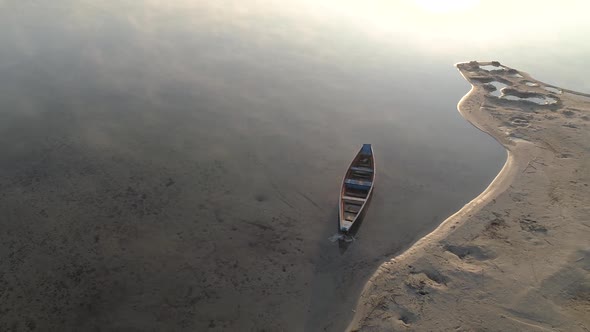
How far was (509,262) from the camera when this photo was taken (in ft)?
51.9

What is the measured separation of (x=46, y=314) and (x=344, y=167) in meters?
15.8

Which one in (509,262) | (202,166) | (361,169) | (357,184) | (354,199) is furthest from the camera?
(361,169)

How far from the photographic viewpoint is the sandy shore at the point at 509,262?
1359cm

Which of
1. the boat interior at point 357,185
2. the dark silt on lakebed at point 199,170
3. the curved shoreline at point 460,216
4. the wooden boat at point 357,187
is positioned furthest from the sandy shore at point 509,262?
the boat interior at point 357,185

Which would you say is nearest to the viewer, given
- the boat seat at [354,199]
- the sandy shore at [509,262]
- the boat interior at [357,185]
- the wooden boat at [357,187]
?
the sandy shore at [509,262]

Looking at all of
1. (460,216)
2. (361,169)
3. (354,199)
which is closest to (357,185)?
(354,199)

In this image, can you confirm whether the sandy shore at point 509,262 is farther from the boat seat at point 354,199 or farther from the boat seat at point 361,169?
the boat seat at point 361,169

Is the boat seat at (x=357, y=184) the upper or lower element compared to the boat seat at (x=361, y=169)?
lower

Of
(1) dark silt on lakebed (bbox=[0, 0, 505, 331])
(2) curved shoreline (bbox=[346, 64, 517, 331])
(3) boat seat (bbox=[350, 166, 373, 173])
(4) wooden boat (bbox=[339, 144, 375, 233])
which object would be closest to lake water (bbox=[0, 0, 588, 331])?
(1) dark silt on lakebed (bbox=[0, 0, 505, 331])

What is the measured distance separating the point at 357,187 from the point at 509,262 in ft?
25.5

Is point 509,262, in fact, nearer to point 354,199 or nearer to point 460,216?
point 460,216

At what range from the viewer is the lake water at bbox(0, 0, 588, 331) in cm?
1433

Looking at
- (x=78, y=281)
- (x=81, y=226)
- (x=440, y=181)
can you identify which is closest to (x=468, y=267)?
(x=440, y=181)

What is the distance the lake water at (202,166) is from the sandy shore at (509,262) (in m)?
1.19
